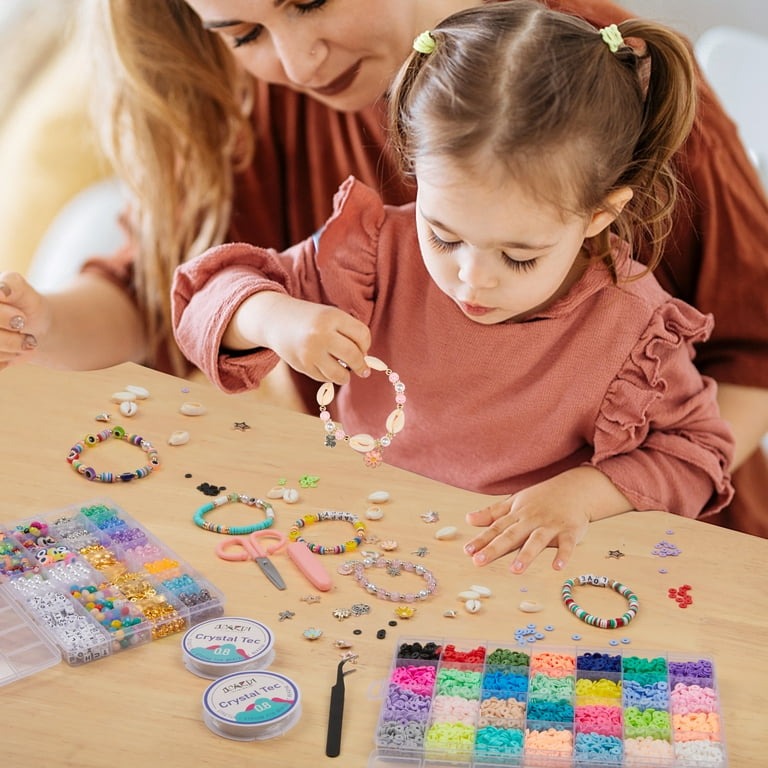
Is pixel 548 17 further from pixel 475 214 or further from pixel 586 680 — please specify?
pixel 586 680

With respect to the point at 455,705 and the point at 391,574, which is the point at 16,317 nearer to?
the point at 391,574

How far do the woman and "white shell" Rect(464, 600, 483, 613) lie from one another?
59 cm

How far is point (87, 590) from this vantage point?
105cm

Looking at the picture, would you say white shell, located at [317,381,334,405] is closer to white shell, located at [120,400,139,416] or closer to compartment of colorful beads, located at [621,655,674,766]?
white shell, located at [120,400,139,416]

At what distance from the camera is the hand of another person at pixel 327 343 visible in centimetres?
118

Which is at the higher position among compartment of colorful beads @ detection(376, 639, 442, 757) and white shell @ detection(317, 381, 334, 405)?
white shell @ detection(317, 381, 334, 405)

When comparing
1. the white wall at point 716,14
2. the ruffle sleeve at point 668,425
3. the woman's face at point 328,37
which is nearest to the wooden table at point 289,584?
the ruffle sleeve at point 668,425

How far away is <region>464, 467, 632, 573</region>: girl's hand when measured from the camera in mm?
1144

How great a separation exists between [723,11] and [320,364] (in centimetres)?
114

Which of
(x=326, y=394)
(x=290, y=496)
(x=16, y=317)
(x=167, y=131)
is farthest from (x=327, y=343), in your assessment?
(x=167, y=131)

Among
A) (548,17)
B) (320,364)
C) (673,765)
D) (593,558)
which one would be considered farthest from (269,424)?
(673,765)

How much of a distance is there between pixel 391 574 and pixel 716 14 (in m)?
1.27

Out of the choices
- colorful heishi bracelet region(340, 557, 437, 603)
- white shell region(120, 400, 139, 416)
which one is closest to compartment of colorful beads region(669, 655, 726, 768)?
colorful heishi bracelet region(340, 557, 437, 603)

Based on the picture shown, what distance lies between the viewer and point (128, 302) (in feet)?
5.84
